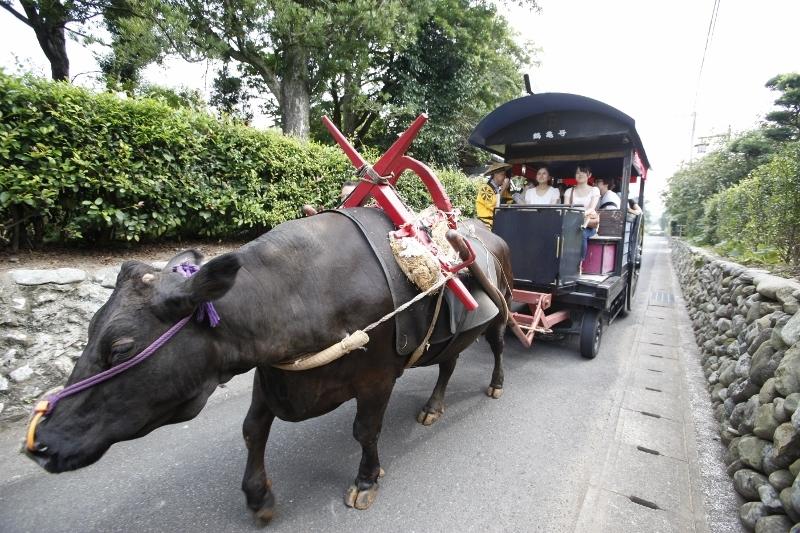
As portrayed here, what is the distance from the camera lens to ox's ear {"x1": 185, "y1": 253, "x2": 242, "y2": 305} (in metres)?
1.30

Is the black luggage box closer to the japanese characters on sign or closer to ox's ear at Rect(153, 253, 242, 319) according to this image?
the japanese characters on sign

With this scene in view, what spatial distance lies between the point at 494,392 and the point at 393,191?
219 cm

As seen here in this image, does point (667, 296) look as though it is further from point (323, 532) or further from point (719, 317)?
point (323, 532)

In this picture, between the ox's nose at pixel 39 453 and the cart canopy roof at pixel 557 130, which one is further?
the cart canopy roof at pixel 557 130

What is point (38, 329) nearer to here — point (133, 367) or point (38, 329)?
point (38, 329)

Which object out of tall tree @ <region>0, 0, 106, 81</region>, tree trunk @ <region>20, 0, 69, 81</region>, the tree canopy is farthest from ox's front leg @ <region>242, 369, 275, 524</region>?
tree trunk @ <region>20, 0, 69, 81</region>

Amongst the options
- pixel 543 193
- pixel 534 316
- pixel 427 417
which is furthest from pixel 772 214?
pixel 427 417

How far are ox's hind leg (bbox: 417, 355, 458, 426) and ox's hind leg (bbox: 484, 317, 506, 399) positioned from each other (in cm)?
57

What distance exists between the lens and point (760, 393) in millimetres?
2535

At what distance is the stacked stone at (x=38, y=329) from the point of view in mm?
2797

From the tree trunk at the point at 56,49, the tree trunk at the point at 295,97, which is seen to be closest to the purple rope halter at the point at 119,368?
the tree trunk at the point at 295,97

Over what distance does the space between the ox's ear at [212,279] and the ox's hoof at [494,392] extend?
A: 9.30 ft

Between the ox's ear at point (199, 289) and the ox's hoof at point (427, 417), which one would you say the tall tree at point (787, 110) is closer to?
the ox's hoof at point (427, 417)

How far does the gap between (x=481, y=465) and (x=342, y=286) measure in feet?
5.32
